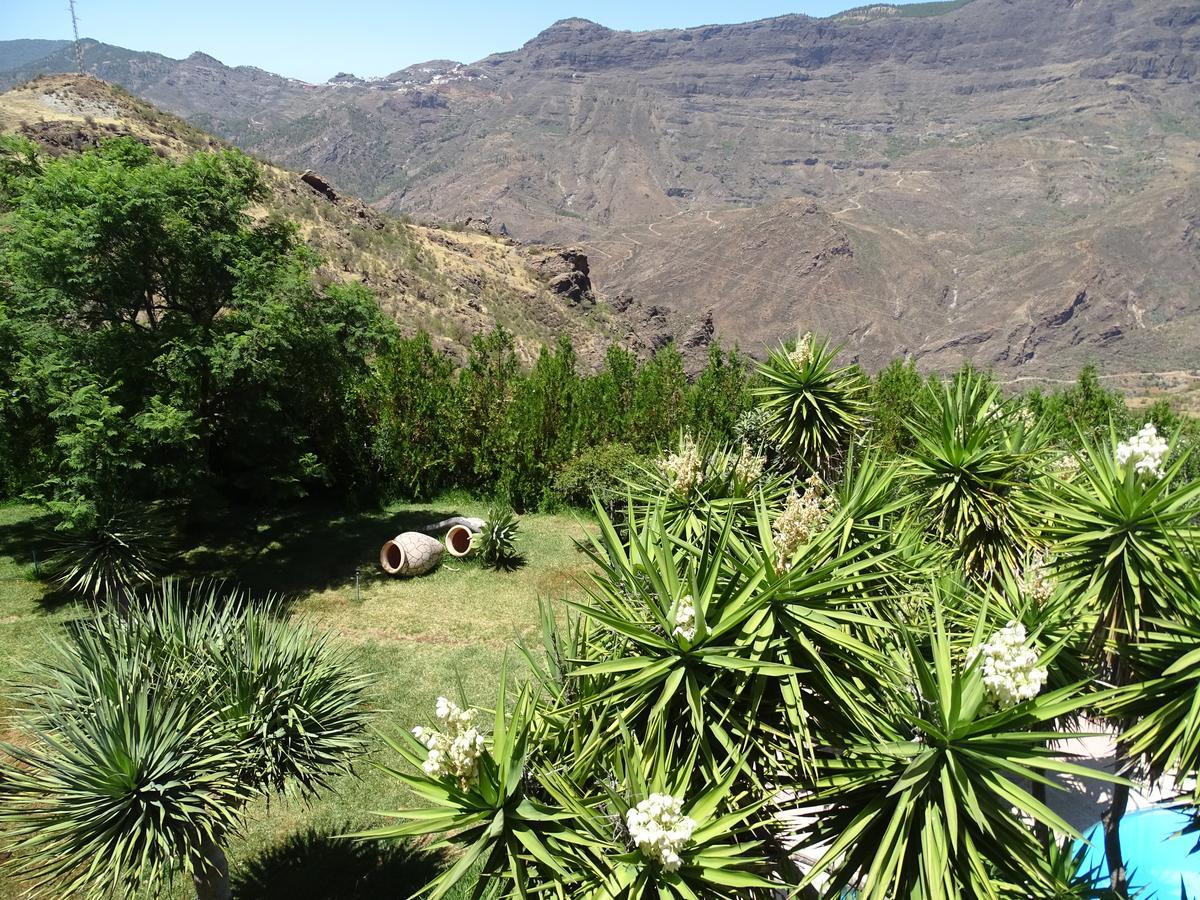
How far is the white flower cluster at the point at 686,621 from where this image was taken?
362cm

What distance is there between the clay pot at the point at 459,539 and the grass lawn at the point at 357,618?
0.47 metres


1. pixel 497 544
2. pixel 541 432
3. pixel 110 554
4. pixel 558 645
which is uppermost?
pixel 558 645

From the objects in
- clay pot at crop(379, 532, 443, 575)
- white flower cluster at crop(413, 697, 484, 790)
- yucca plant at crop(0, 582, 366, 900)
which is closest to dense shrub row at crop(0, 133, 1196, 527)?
clay pot at crop(379, 532, 443, 575)

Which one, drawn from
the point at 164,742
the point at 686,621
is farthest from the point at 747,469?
the point at 164,742

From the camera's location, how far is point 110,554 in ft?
34.6

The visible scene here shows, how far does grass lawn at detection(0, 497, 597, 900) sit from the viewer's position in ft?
21.3

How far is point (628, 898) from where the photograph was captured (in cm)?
324

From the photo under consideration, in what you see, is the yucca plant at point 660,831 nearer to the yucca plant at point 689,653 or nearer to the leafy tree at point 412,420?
the yucca plant at point 689,653

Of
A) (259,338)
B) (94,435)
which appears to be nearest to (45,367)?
(94,435)

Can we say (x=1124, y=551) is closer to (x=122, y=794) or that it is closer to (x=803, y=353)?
(x=803, y=353)

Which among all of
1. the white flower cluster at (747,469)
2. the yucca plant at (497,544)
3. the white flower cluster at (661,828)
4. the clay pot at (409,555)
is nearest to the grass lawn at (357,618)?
the clay pot at (409,555)

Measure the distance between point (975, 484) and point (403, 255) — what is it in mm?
50251

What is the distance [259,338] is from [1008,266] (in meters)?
151

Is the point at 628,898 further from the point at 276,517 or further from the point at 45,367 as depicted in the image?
the point at 276,517
